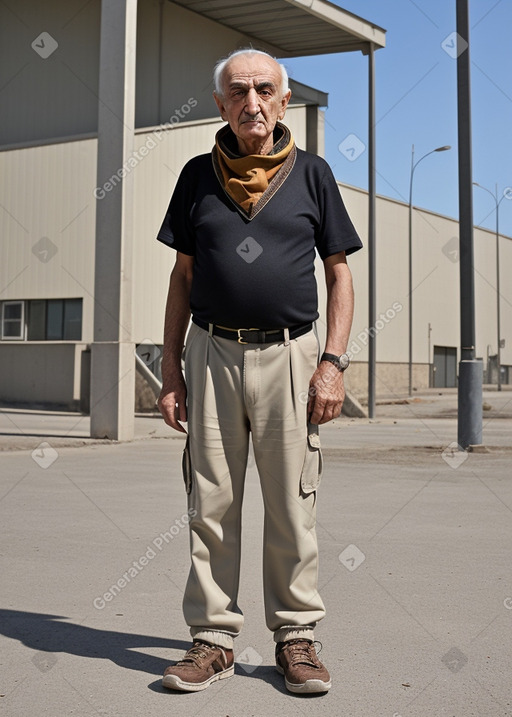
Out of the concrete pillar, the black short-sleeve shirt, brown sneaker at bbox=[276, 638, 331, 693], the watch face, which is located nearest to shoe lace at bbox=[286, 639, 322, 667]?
brown sneaker at bbox=[276, 638, 331, 693]

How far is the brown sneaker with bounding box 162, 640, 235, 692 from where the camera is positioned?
359cm

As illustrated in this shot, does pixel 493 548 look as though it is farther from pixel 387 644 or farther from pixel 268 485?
pixel 268 485

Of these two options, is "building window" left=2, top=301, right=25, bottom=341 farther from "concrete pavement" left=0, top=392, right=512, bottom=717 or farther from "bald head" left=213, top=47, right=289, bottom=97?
"bald head" left=213, top=47, right=289, bottom=97

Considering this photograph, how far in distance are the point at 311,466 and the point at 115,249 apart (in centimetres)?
1204

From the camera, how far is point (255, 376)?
374cm

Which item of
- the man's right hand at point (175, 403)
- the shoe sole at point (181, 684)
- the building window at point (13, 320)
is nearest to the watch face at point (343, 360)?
the man's right hand at point (175, 403)

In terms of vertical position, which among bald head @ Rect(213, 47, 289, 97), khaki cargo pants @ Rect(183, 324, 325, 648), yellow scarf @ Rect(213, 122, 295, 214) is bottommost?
khaki cargo pants @ Rect(183, 324, 325, 648)

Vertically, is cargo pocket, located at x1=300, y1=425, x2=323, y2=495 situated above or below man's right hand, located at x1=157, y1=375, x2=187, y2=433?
below

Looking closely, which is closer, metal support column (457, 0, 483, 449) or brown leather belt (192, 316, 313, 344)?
brown leather belt (192, 316, 313, 344)

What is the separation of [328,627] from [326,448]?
9.86 metres

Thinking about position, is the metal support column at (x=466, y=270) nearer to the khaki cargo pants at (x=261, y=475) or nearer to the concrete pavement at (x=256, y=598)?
the concrete pavement at (x=256, y=598)

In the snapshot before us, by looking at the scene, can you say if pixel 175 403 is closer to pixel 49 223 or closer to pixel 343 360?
pixel 343 360

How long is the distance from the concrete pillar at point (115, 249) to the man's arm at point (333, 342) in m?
11.3

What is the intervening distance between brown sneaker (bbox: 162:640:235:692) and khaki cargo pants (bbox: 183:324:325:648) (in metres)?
0.05
